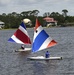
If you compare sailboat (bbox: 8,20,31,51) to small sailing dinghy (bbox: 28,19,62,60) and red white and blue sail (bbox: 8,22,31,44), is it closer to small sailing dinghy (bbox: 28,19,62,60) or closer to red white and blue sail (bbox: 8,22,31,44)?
red white and blue sail (bbox: 8,22,31,44)

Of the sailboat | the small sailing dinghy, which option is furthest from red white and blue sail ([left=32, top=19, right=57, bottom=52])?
the sailboat

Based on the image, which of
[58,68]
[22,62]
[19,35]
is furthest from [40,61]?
[19,35]

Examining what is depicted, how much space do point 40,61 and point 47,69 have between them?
7.98 metres

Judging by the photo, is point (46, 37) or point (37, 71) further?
point (46, 37)

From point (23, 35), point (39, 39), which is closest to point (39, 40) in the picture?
point (39, 39)

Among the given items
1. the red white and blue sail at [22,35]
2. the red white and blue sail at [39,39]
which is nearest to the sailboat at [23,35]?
the red white and blue sail at [22,35]

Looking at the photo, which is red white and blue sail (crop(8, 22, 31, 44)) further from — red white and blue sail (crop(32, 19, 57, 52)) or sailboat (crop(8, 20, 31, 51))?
red white and blue sail (crop(32, 19, 57, 52))

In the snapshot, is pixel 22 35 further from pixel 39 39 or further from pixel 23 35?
pixel 39 39

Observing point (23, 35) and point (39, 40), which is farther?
point (23, 35)

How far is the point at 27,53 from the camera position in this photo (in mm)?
76875

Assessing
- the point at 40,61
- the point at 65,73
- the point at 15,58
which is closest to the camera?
the point at 65,73

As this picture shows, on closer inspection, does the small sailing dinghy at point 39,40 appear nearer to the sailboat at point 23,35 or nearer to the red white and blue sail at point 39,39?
the red white and blue sail at point 39,39

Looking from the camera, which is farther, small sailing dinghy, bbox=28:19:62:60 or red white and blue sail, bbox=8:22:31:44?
red white and blue sail, bbox=8:22:31:44

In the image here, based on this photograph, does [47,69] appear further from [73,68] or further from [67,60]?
[67,60]
